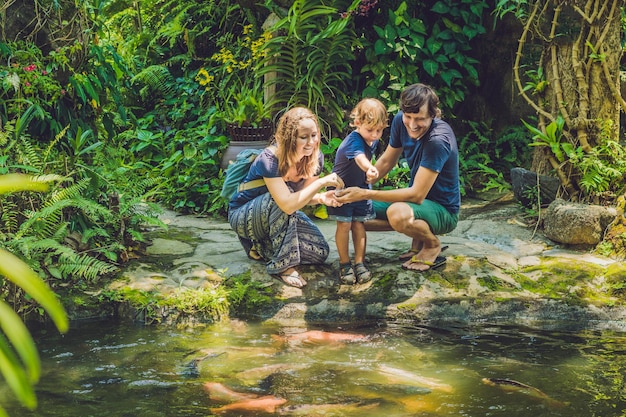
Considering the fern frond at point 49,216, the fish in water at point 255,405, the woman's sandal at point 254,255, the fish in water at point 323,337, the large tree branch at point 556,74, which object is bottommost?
the fish in water at point 255,405

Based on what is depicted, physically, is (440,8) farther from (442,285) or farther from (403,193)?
(442,285)

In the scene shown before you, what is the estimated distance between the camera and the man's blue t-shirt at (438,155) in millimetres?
5230

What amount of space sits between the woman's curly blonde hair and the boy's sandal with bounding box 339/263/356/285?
0.78 metres

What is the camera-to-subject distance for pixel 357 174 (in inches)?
216

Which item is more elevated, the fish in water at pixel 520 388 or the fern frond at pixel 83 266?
the fern frond at pixel 83 266

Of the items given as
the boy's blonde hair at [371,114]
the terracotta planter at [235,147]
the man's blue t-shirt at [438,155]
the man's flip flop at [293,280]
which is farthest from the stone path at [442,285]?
the terracotta planter at [235,147]

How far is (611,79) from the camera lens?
6652 millimetres

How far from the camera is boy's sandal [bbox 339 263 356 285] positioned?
5.50 m

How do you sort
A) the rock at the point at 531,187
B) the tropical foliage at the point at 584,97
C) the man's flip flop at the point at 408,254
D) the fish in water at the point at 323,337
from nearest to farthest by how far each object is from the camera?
1. the fish in water at the point at 323,337
2. the man's flip flop at the point at 408,254
3. the tropical foliage at the point at 584,97
4. the rock at the point at 531,187

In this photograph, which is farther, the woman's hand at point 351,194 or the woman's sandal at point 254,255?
the woman's sandal at point 254,255

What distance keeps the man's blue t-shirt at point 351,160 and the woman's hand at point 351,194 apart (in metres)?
0.28

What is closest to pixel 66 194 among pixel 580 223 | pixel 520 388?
pixel 520 388

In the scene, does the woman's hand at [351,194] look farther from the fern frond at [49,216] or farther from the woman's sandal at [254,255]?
the fern frond at [49,216]

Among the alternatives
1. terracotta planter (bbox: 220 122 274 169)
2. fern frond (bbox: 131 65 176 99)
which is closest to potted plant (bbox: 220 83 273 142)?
terracotta planter (bbox: 220 122 274 169)
